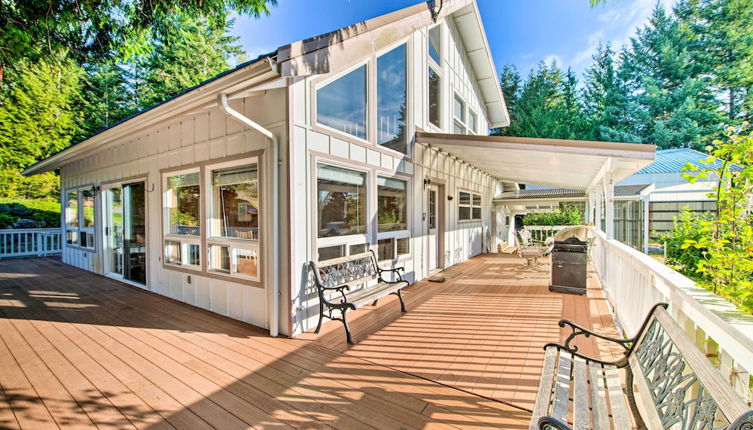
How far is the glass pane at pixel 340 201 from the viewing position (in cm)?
432

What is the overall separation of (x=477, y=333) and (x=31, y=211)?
58.7 feet

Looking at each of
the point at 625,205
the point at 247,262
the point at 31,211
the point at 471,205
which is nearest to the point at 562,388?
the point at 247,262

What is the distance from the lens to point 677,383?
4.34ft

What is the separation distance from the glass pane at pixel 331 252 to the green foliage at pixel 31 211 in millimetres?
14776

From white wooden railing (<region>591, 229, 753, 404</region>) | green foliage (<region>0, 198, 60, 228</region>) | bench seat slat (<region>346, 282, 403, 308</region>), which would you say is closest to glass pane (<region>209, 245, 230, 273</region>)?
bench seat slat (<region>346, 282, 403, 308</region>)

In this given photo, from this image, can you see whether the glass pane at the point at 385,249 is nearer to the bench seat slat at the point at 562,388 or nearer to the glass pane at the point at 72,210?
the bench seat slat at the point at 562,388

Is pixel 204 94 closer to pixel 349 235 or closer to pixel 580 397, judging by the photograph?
pixel 349 235

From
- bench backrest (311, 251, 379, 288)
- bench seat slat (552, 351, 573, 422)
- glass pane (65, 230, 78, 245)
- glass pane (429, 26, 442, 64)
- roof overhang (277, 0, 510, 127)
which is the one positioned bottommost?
bench seat slat (552, 351, 573, 422)

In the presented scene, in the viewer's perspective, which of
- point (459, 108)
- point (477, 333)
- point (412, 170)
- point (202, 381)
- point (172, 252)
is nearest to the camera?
point (202, 381)

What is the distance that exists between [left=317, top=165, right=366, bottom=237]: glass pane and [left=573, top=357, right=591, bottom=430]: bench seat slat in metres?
3.10

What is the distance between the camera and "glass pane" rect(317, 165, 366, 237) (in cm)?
432

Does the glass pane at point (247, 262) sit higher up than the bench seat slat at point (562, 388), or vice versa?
the glass pane at point (247, 262)

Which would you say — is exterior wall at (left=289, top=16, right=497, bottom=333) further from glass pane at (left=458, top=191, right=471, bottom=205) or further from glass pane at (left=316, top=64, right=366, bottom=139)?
glass pane at (left=458, top=191, right=471, bottom=205)

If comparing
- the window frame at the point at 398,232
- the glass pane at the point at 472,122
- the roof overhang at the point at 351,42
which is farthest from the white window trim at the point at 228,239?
the glass pane at the point at 472,122
